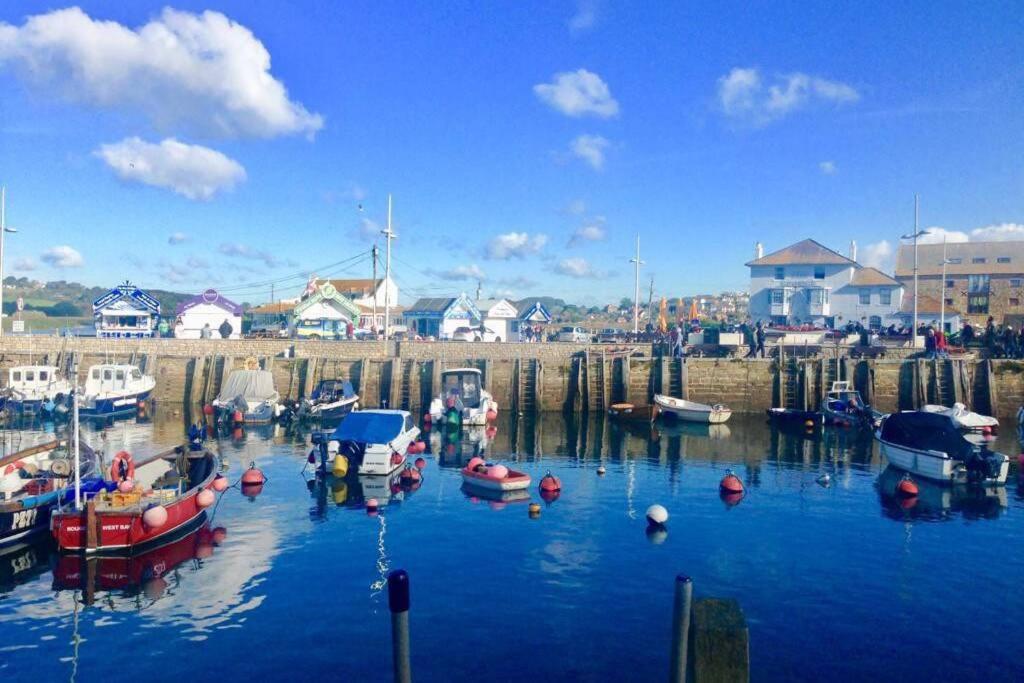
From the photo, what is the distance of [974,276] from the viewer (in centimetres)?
8881

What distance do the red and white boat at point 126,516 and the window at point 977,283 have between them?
92.0 metres

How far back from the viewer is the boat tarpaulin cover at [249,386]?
48.7 meters

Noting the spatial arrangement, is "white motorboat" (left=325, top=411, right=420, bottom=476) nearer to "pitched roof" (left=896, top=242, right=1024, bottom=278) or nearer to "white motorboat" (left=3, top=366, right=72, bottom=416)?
"white motorboat" (left=3, top=366, right=72, bottom=416)

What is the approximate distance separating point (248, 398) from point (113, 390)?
1032 centimetres

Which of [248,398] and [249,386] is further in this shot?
[249,386]

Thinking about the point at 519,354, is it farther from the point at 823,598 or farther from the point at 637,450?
the point at 823,598

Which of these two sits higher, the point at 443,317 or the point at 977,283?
the point at 977,283

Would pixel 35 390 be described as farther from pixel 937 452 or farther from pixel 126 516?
pixel 937 452

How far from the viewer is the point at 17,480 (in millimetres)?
23562

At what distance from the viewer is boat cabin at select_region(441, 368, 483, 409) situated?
1898 inches

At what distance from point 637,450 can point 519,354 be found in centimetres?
1801

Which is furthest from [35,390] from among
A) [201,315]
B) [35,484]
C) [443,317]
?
[443,317]

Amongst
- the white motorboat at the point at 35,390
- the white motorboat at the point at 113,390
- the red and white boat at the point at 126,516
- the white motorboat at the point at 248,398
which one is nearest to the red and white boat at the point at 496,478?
the red and white boat at the point at 126,516

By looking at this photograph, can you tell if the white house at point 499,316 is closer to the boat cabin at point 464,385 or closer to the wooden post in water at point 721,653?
the boat cabin at point 464,385
